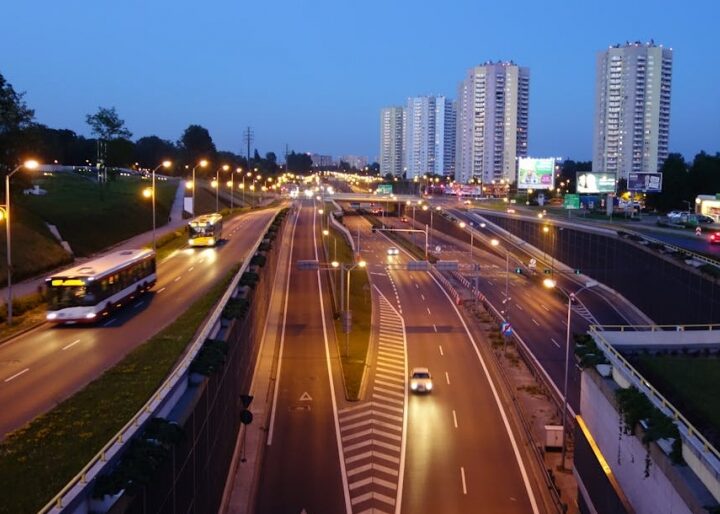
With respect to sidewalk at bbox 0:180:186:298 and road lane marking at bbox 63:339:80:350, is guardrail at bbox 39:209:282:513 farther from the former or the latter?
sidewalk at bbox 0:180:186:298

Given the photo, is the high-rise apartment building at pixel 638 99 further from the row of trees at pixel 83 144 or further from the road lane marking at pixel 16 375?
the road lane marking at pixel 16 375

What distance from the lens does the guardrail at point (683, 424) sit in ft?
42.1

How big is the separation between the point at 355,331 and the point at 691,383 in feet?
92.1

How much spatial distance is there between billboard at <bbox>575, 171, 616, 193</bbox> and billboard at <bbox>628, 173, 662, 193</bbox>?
4271 millimetres

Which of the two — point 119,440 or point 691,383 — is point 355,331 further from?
point 119,440

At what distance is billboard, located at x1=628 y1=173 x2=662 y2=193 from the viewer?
9669 centimetres

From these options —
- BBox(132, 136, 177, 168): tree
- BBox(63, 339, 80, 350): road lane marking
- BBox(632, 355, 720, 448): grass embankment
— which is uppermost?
BBox(132, 136, 177, 168): tree

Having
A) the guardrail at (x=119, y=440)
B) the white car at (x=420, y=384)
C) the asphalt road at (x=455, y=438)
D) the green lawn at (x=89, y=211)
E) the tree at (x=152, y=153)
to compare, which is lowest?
the asphalt road at (x=455, y=438)

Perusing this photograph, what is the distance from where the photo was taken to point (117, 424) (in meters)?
14.6

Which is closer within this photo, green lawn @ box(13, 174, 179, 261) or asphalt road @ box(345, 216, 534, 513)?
asphalt road @ box(345, 216, 534, 513)

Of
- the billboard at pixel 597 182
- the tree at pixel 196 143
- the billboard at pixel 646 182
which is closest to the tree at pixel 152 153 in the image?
the tree at pixel 196 143

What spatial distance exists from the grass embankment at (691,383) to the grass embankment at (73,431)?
41.4ft

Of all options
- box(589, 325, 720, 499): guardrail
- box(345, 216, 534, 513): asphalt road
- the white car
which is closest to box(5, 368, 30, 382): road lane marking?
box(345, 216, 534, 513): asphalt road

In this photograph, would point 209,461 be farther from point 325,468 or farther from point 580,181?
point 580,181
